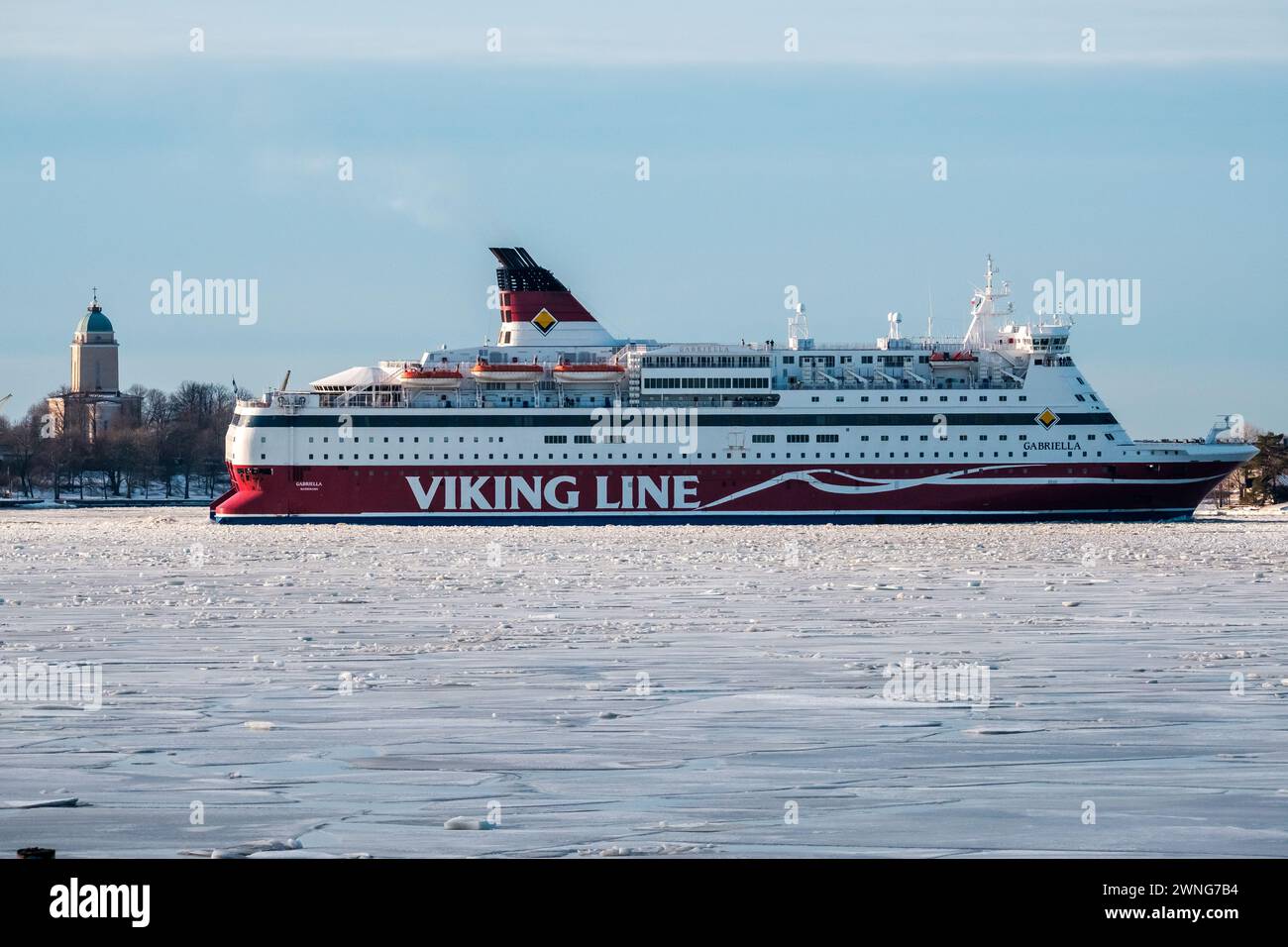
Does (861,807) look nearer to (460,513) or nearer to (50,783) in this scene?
(50,783)

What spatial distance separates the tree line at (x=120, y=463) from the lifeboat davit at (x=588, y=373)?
2002 inches

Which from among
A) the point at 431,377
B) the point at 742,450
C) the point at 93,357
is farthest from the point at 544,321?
the point at 93,357

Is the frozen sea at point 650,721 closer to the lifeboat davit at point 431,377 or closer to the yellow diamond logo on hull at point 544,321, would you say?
the lifeboat davit at point 431,377

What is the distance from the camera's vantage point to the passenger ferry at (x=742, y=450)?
5441 cm

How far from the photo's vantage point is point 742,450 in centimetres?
5531

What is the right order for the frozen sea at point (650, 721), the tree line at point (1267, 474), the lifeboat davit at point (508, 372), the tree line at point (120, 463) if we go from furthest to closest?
the tree line at point (120, 463)
the tree line at point (1267, 474)
the lifeboat davit at point (508, 372)
the frozen sea at point (650, 721)

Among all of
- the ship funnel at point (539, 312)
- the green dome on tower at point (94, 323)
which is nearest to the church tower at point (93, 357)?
the green dome on tower at point (94, 323)

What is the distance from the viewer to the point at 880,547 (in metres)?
33.8

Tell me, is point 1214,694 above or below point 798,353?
below

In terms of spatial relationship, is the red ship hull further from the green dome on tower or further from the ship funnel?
the green dome on tower

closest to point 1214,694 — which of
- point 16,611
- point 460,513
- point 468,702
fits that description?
point 468,702
